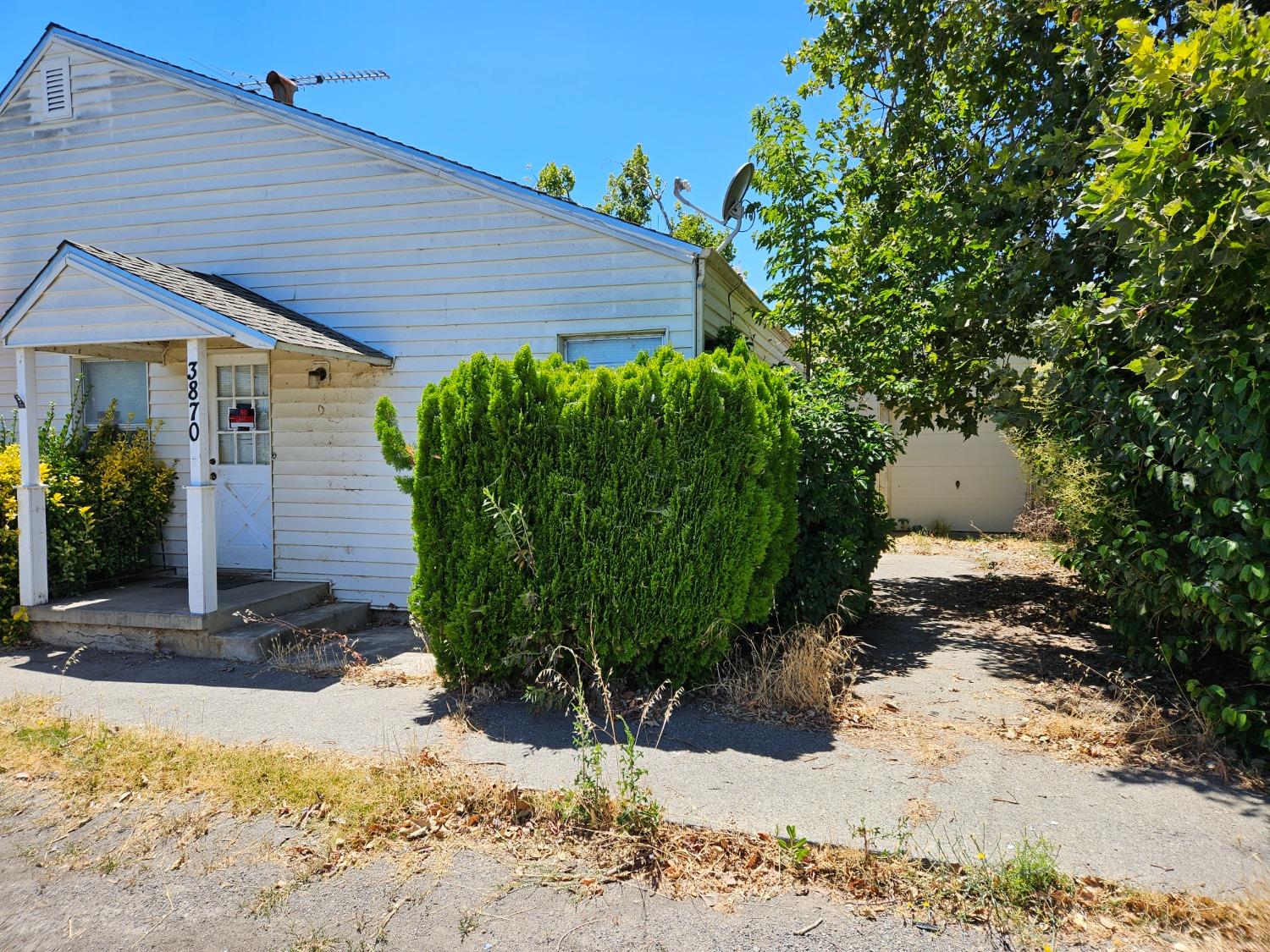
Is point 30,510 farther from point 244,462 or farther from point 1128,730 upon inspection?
point 1128,730

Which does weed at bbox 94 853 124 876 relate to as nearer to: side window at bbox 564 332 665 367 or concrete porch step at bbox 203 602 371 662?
concrete porch step at bbox 203 602 371 662

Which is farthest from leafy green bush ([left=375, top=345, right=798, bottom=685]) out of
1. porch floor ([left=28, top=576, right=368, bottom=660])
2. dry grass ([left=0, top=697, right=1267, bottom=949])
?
porch floor ([left=28, top=576, right=368, bottom=660])

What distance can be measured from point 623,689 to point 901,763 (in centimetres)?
185

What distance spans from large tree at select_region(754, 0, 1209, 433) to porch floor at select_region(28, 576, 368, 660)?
18.8ft

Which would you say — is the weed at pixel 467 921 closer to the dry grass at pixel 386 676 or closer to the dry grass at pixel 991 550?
the dry grass at pixel 386 676

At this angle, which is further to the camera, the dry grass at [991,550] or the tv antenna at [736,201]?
the dry grass at [991,550]

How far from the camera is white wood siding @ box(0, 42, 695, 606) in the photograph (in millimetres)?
7293

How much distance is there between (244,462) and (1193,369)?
8267mm

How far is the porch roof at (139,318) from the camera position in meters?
6.35

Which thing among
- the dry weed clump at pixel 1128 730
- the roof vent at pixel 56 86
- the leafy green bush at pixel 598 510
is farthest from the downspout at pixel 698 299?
the roof vent at pixel 56 86

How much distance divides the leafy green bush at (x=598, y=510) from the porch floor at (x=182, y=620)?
7.59 ft

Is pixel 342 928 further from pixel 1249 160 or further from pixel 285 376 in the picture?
pixel 285 376

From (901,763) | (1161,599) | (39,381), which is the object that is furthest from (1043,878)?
(39,381)

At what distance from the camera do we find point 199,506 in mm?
6477
